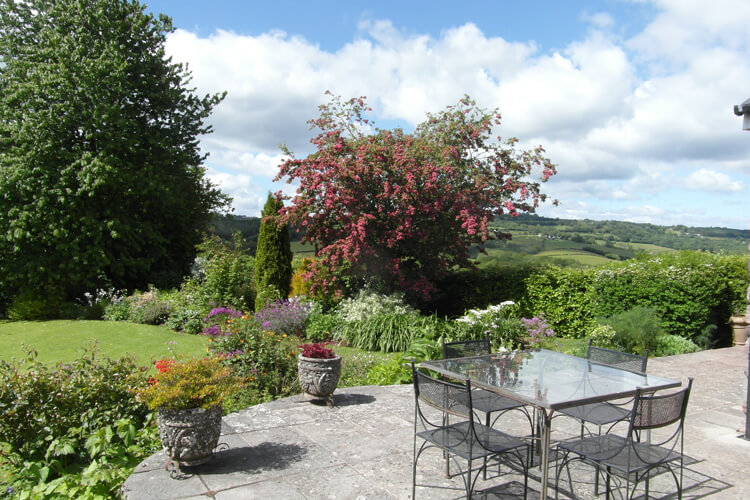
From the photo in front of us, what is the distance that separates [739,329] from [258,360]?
877cm

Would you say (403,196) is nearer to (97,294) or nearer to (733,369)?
(733,369)

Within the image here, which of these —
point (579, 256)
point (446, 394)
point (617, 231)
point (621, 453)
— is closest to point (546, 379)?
point (621, 453)

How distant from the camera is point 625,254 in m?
12.1

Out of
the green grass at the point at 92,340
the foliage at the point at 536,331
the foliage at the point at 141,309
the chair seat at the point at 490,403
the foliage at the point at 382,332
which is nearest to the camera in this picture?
the chair seat at the point at 490,403

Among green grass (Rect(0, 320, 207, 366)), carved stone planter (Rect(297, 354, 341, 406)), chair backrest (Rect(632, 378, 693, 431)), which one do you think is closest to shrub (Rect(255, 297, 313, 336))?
green grass (Rect(0, 320, 207, 366))

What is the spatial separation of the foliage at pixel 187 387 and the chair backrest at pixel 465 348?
6.11 ft

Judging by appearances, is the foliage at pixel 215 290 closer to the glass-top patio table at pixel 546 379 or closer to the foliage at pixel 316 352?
the foliage at pixel 316 352

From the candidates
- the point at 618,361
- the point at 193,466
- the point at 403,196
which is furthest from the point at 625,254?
the point at 193,466

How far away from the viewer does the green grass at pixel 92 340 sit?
9.98 m

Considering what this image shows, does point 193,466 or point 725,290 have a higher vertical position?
point 725,290

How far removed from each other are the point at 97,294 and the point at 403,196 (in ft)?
32.6

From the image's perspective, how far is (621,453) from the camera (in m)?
3.53

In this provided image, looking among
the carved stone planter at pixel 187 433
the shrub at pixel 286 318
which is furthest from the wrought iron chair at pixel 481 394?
the shrub at pixel 286 318

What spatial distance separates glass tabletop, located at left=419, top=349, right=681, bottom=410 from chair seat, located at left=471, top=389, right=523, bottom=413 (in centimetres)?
30
